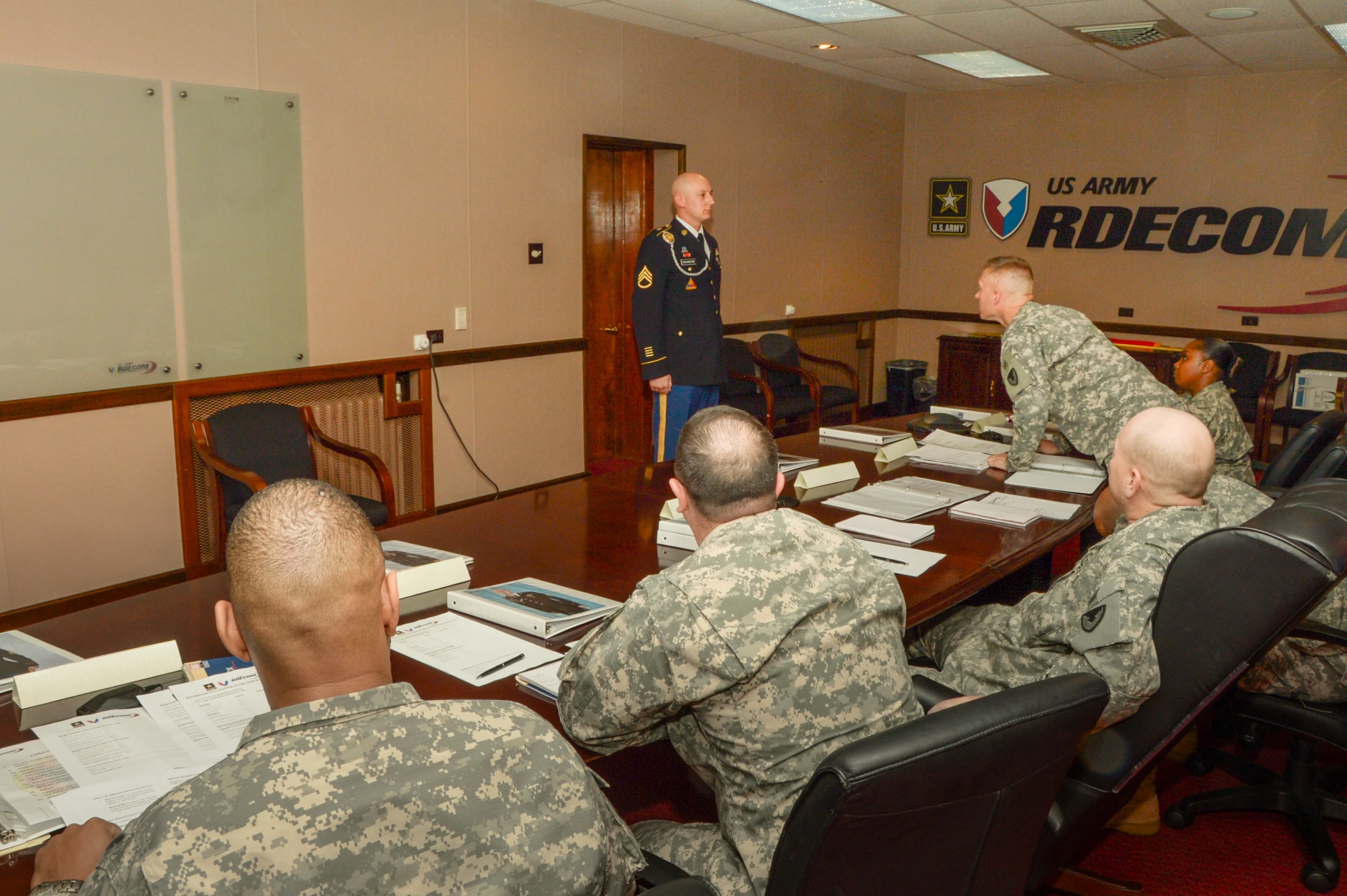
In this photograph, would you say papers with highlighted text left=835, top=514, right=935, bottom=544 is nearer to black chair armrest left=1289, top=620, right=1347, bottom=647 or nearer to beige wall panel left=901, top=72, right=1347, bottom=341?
black chair armrest left=1289, top=620, right=1347, bottom=647

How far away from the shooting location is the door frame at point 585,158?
19.2ft

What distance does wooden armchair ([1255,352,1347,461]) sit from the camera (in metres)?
6.95

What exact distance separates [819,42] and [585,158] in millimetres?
1732

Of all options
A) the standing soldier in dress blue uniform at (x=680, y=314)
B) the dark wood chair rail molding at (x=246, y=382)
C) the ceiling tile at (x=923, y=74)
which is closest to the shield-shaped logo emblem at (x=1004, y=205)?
the ceiling tile at (x=923, y=74)

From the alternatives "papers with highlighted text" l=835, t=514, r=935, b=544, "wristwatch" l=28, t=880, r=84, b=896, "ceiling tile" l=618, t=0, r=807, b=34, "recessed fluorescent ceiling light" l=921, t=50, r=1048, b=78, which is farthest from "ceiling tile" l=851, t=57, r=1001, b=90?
"wristwatch" l=28, t=880, r=84, b=896

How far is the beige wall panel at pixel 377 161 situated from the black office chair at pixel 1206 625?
3.72 m

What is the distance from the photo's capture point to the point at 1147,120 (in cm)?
773

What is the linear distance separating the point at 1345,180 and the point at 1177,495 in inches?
247

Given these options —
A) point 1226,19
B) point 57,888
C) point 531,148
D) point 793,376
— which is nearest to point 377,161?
point 531,148

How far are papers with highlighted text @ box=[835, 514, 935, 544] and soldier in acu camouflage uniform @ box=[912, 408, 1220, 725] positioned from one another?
0.35 m

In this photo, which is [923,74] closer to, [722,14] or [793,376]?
[793,376]

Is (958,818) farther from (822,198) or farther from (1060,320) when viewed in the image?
(822,198)

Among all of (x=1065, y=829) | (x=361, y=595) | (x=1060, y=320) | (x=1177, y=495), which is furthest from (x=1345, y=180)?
(x=361, y=595)

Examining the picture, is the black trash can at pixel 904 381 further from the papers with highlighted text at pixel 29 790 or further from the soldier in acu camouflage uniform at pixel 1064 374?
the papers with highlighted text at pixel 29 790
